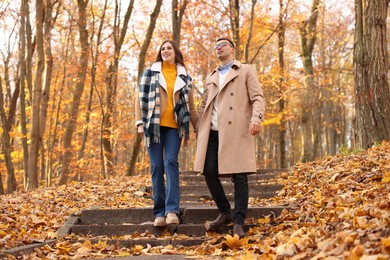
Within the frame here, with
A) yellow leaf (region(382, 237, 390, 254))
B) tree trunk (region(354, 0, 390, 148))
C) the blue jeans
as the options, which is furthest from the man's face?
tree trunk (region(354, 0, 390, 148))

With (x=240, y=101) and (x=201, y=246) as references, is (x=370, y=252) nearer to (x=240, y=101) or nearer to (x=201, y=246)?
(x=201, y=246)

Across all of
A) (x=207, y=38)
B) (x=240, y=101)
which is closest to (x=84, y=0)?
(x=207, y=38)

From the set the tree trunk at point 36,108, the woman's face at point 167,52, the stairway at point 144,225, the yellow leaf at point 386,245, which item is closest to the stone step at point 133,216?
the stairway at point 144,225

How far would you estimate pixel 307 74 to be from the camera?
16266mm

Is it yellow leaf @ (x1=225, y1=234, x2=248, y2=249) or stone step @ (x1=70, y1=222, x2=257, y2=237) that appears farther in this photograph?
stone step @ (x1=70, y1=222, x2=257, y2=237)

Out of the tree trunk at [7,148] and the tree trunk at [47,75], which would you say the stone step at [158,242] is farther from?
the tree trunk at [47,75]

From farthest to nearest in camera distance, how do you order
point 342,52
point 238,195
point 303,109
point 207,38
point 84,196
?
1. point 342,52
2. point 207,38
3. point 303,109
4. point 84,196
5. point 238,195

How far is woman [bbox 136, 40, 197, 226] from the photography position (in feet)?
17.9

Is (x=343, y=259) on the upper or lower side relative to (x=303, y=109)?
lower

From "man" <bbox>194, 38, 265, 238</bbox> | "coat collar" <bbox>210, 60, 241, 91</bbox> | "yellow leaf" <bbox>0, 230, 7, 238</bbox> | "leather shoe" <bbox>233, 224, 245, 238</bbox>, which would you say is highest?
"coat collar" <bbox>210, 60, 241, 91</bbox>

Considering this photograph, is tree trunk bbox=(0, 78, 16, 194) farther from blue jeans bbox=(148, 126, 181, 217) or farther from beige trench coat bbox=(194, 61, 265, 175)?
beige trench coat bbox=(194, 61, 265, 175)

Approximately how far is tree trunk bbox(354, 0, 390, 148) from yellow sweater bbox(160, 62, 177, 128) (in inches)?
191

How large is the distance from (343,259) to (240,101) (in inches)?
100

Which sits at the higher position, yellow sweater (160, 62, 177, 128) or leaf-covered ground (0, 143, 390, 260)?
yellow sweater (160, 62, 177, 128)
